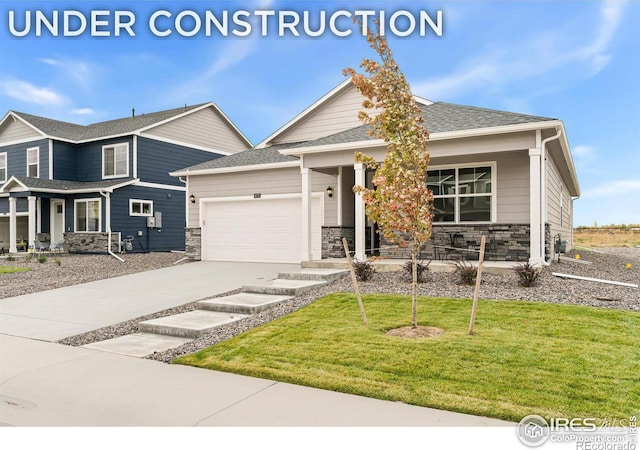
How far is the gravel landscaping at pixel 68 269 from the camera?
1112cm

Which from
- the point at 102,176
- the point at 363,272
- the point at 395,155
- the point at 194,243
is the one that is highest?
the point at 102,176

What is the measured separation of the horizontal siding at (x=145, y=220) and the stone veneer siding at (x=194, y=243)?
480 centimetres

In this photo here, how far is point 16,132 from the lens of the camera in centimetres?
2217

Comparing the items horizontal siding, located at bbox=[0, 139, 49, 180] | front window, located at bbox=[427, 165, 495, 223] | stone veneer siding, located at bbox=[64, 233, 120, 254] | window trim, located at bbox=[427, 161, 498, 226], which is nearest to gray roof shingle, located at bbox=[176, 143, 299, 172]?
front window, located at bbox=[427, 165, 495, 223]

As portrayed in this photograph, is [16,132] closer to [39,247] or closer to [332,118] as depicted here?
[39,247]

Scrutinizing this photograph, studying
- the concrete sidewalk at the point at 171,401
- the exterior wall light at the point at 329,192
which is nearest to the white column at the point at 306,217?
the exterior wall light at the point at 329,192

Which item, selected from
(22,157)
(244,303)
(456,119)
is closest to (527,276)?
(456,119)

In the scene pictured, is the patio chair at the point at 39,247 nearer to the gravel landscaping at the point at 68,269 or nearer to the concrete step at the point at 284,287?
the gravel landscaping at the point at 68,269

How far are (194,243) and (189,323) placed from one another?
30.6 feet

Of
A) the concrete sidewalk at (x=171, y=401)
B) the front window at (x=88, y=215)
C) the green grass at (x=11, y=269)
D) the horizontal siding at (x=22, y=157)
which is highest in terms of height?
the horizontal siding at (x=22, y=157)

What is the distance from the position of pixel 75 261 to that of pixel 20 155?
8.94 meters

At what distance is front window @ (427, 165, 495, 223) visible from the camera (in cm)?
1112

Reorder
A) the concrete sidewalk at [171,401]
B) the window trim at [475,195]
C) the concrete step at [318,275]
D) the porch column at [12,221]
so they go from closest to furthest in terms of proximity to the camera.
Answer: the concrete sidewalk at [171,401]
the concrete step at [318,275]
the window trim at [475,195]
the porch column at [12,221]

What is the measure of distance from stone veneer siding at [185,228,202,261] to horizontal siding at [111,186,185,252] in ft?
15.7
